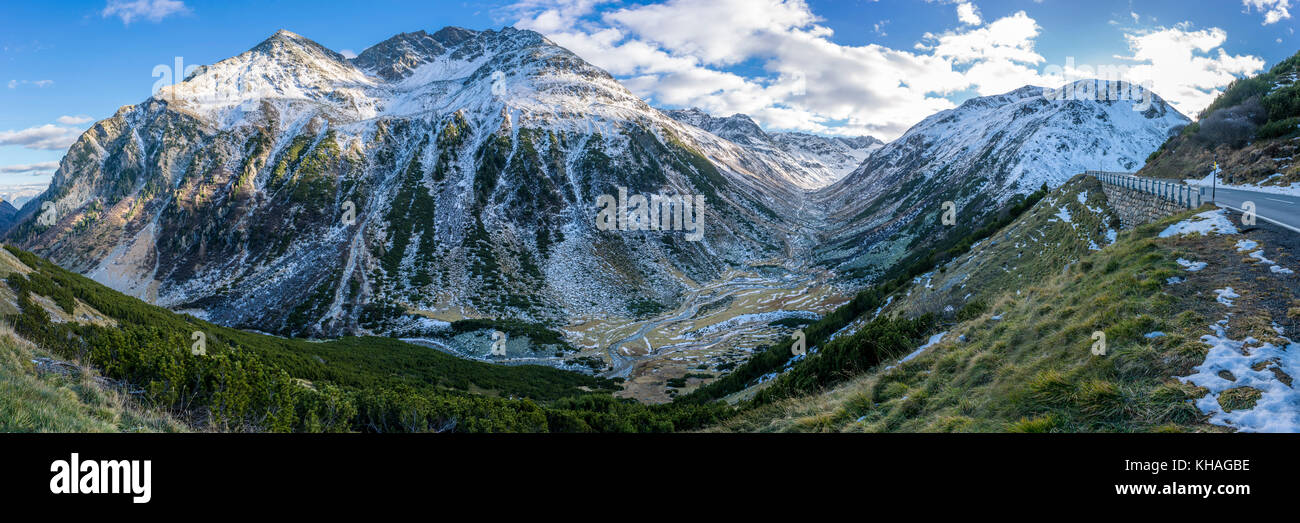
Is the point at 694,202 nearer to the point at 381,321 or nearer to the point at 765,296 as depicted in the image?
the point at 765,296

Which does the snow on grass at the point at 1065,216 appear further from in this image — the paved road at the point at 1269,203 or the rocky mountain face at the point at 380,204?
the rocky mountain face at the point at 380,204

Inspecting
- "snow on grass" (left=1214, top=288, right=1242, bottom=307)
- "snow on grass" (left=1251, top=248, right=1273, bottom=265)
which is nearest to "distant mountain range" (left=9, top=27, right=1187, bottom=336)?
"snow on grass" (left=1251, top=248, right=1273, bottom=265)

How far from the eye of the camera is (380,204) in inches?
3223

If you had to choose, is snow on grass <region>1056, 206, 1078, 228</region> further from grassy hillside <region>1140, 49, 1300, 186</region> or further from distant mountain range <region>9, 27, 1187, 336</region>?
distant mountain range <region>9, 27, 1187, 336</region>

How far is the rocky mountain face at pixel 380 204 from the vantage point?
64.9 metres

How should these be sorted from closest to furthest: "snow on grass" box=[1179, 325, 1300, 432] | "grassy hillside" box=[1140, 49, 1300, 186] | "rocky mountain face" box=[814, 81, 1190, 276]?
"snow on grass" box=[1179, 325, 1300, 432] → "grassy hillside" box=[1140, 49, 1300, 186] → "rocky mountain face" box=[814, 81, 1190, 276]

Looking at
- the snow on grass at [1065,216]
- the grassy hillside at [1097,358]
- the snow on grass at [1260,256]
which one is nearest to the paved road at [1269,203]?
the grassy hillside at [1097,358]

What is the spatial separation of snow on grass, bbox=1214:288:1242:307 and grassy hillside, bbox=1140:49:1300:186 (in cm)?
1770

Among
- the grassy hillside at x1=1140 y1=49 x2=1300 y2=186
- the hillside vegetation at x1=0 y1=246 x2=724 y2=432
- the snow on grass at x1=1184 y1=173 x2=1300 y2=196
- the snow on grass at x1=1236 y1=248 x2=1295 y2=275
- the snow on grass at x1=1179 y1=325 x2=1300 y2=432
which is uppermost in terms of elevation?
the grassy hillside at x1=1140 y1=49 x2=1300 y2=186

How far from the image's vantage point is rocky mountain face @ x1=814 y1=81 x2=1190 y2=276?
71.6 meters

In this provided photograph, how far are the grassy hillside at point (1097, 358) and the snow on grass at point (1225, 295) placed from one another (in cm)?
7

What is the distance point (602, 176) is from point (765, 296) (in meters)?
45.9

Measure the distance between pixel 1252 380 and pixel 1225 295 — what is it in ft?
13.3

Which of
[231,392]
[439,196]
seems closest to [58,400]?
[231,392]
